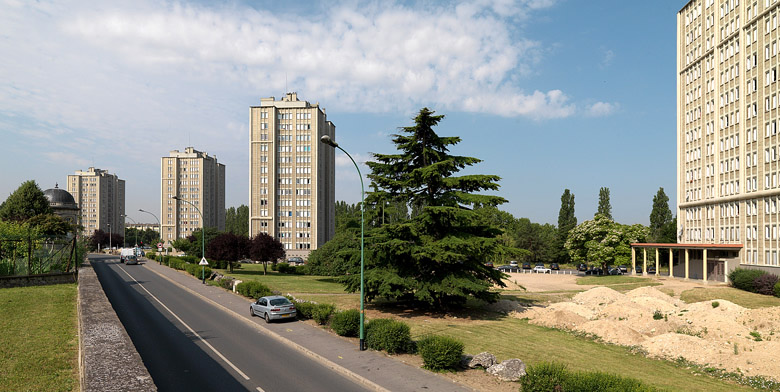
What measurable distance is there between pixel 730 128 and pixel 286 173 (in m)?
84.7

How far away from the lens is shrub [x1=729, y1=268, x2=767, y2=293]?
4628cm

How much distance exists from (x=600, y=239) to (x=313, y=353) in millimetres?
68525

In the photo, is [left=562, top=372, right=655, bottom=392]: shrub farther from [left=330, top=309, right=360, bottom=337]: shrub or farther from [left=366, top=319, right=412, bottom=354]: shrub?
[left=330, top=309, right=360, bottom=337]: shrub

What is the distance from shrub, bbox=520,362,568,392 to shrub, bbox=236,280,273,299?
2300 cm

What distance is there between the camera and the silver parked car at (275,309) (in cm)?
2438

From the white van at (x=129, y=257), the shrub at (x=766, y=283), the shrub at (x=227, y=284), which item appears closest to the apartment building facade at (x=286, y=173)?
the white van at (x=129, y=257)

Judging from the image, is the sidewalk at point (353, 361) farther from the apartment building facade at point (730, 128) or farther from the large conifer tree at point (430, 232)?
the apartment building facade at point (730, 128)

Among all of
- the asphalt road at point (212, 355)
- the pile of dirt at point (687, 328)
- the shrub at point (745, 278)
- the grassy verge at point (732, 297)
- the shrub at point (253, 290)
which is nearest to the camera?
the asphalt road at point (212, 355)

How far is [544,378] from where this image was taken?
12.2 m

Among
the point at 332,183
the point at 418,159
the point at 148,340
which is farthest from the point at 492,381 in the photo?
the point at 332,183

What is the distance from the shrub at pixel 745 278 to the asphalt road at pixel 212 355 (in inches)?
1962

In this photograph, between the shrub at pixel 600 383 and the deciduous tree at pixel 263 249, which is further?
the deciduous tree at pixel 263 249

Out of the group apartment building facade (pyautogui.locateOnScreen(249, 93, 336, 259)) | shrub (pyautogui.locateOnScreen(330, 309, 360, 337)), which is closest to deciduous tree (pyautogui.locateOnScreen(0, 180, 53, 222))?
apartment building facade (pyautogui.locateOnScreen(249, 93, 336, 259))

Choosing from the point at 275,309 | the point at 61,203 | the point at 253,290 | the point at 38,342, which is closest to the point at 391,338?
the point at 275,309
